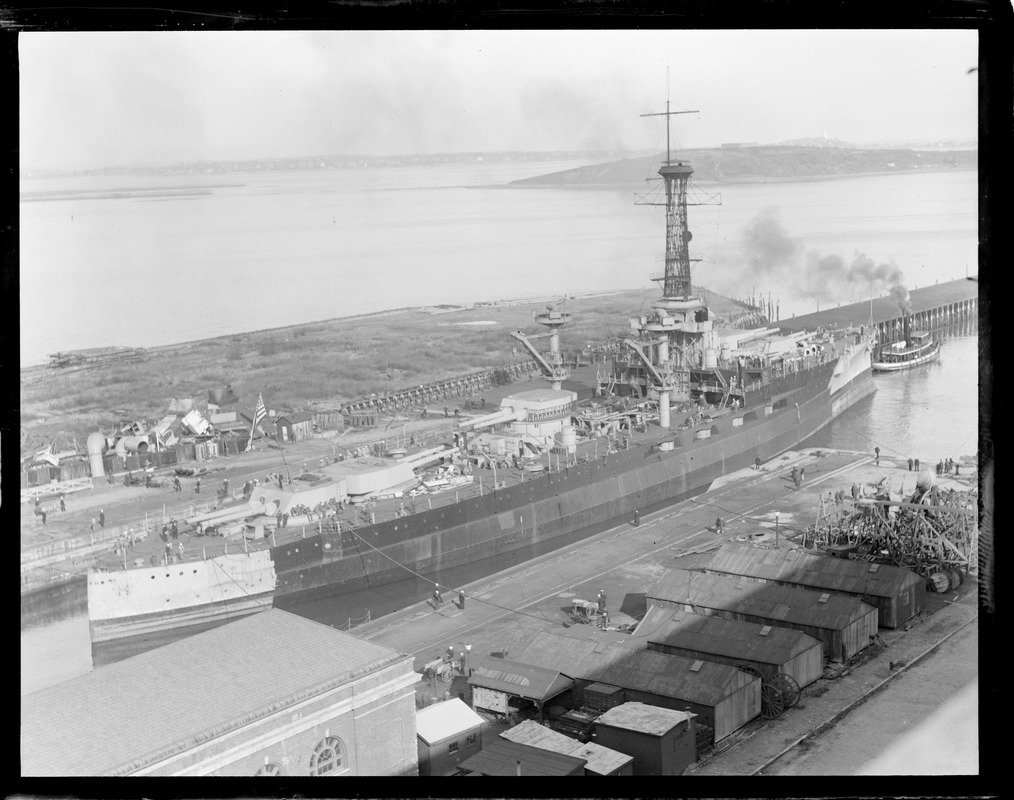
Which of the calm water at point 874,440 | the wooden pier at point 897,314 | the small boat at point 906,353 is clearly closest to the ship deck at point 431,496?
the calm water at point 874,440

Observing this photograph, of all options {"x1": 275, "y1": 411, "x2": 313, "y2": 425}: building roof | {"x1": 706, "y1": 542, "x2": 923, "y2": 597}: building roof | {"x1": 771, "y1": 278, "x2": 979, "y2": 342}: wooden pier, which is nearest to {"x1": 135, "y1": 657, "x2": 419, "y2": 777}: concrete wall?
{"x1": 706, "y1": 542, "x2": 923, "y2": 597}: building roof

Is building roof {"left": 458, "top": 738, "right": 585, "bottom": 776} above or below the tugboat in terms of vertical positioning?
below

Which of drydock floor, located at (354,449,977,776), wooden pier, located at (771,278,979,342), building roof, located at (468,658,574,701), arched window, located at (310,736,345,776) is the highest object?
wooden pier, located at (771,278,979,342)

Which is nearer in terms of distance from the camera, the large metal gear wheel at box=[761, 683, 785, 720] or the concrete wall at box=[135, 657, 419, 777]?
the concrete wall at box=[135, 657, 419, 777]

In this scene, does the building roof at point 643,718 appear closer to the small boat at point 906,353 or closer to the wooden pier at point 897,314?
the small boat at point 906,353

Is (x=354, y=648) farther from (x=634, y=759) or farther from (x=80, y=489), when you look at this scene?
(x=80, y=489)

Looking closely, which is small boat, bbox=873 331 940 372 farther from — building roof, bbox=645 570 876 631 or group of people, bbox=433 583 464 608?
Result: building roof, bbox=645 570 876 631
